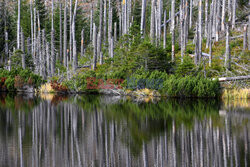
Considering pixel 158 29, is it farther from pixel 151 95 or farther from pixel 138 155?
pixel 138 155

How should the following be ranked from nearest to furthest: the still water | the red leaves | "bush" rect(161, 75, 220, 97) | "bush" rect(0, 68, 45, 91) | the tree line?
the still water < "bush" rect(161, 75, 220, 97) < the tree line < the red leaves < "bush" rect(0, 68, 45, 91)

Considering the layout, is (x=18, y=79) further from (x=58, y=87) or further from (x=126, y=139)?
(x=126, y=139)

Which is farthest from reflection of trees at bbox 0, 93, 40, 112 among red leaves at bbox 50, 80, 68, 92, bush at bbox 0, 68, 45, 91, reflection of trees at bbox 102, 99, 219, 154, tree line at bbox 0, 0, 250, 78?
tree line at bbox 0, 0, 250, 78

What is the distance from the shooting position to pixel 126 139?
9.57 metres

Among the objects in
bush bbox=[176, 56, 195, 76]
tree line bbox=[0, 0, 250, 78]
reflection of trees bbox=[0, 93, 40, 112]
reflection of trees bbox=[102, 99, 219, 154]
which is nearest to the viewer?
reflection of trees bbox=[102, 99, 219, 154]

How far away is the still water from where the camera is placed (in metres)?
7.29

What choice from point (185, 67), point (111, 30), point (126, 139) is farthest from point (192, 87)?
point (111, 30)

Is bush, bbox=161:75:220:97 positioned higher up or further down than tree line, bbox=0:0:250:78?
further down

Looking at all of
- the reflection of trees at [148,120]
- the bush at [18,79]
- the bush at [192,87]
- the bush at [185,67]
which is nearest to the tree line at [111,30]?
the bush at [185,67]

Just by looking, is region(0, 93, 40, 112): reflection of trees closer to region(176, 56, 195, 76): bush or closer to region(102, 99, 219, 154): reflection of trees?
region(102, 99, 219, 154): reflection of trees

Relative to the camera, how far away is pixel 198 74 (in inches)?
906

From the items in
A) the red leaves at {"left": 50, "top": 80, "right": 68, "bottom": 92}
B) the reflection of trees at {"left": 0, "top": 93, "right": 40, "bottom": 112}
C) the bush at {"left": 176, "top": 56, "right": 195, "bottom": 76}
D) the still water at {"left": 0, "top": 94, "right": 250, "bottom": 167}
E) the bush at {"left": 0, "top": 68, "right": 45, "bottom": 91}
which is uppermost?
the bush at {"left": 176, "top": 56, "right": 195, "bottom": 76}

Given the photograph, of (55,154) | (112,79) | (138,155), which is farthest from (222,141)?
(112,79)

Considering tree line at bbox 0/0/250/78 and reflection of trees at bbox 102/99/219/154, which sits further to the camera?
tree line at bbox 0/0/250/78
